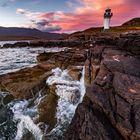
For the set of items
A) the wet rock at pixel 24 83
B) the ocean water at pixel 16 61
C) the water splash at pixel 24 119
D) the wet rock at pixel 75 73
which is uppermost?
the wet rock at pixel 75 73

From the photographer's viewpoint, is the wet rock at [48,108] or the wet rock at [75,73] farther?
the wet rock at [75,73]

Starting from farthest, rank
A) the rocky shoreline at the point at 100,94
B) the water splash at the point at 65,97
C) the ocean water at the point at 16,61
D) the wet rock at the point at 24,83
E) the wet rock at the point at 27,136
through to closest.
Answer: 1. the ocean water at the point at 16,61
2. the wet rock at the point at 24,83
3. the water splash at the point at 65,97
4. the wet rock at the point at 27,136
5. the rocky shoreline at the point at 100,94

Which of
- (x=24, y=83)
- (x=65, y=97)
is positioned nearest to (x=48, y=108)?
(x=65, y=97)

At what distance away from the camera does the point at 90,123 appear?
11531mm

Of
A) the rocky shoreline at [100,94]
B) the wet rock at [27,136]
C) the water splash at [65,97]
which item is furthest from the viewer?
the water splash at [65,97]

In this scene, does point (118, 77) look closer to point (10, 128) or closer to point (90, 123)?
point (90, 123)

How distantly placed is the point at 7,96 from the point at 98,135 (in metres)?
10.4

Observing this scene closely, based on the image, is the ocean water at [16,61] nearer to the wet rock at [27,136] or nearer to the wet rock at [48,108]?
the wet rock at [48,108]

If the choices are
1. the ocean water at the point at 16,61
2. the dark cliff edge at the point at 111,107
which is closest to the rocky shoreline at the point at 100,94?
the dark cliff edge at the point at 111,107

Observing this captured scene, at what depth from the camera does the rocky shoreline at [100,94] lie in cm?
1098

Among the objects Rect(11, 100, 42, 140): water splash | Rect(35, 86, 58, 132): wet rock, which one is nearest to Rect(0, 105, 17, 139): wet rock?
Rect(11, 100, 42, 140): water splash

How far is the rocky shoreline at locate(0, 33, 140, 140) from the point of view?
1098cm

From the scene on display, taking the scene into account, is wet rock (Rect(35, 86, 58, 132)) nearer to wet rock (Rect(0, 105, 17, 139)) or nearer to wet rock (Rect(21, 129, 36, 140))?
wet rock (Rect(21, 129, 36, 140))

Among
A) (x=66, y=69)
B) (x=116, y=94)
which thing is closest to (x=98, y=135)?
(x=116, y=94)
